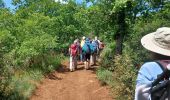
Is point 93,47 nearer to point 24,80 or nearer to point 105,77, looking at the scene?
point 105,77

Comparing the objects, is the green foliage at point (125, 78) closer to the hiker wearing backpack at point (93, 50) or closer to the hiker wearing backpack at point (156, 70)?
the hiker wearing backpack at point (93, 50)

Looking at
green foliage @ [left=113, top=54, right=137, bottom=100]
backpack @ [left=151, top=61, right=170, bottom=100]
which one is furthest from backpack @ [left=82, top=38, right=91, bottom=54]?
backpack @ [left=151, top=61, right=170, bottom=100]

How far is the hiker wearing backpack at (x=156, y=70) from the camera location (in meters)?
3.48

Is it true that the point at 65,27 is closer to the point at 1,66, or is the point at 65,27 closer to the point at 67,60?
the point at 67,60

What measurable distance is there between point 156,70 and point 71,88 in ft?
54.9

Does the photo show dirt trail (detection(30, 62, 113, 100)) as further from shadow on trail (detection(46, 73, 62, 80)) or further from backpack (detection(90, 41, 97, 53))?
backpack (detection(90, 41, 97, 53))

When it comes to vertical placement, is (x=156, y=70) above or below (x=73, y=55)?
above

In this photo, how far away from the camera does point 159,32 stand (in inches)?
144

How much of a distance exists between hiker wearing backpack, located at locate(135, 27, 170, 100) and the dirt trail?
14182 millimetres

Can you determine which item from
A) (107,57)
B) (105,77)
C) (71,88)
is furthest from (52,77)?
(107,57)

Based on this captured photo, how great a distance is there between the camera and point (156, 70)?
11.7ft

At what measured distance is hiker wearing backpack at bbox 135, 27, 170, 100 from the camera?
137 inches

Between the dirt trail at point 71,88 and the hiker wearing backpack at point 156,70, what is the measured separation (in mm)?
14182

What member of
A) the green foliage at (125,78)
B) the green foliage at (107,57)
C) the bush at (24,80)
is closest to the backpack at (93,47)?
the green foliage at (107,57)
